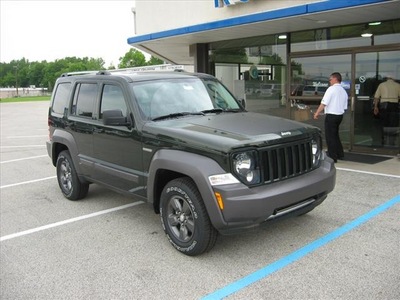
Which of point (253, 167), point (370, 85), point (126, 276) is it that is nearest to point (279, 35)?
point (370, 85)

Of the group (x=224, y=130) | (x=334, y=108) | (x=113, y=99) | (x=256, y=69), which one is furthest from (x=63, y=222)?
(x=256, y=69)

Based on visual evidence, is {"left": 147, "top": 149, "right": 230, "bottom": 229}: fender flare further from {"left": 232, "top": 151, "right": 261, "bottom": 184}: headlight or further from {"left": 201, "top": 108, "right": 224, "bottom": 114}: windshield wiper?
{"left": 201, "top": 108, "right": 224, "bottom": 114}: windshield wiper

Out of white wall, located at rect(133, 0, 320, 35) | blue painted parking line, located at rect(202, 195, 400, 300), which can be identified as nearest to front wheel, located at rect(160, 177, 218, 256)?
blue painted parking line, located at rect(202, 195, 400, 300)

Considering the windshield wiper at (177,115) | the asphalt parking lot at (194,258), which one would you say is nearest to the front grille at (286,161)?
the asphalt parking lot at (194,258)

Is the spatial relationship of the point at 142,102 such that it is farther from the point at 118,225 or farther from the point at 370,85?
the point at 370,85

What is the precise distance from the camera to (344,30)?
9727 millimetres

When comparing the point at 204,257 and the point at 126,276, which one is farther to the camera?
the point at 204,257

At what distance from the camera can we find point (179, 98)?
16.9 ft

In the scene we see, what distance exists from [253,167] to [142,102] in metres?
1.75

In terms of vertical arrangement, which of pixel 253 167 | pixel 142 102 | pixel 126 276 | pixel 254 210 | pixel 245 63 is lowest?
pixel 126 276

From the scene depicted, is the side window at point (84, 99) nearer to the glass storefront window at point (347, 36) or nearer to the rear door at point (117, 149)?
the rear door at point (117, 149)

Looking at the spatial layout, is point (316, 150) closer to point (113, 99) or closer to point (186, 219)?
point (186, 219)

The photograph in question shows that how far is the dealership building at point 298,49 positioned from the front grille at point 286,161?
14.0ft

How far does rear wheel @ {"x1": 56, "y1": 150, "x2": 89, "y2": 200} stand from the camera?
623cm
